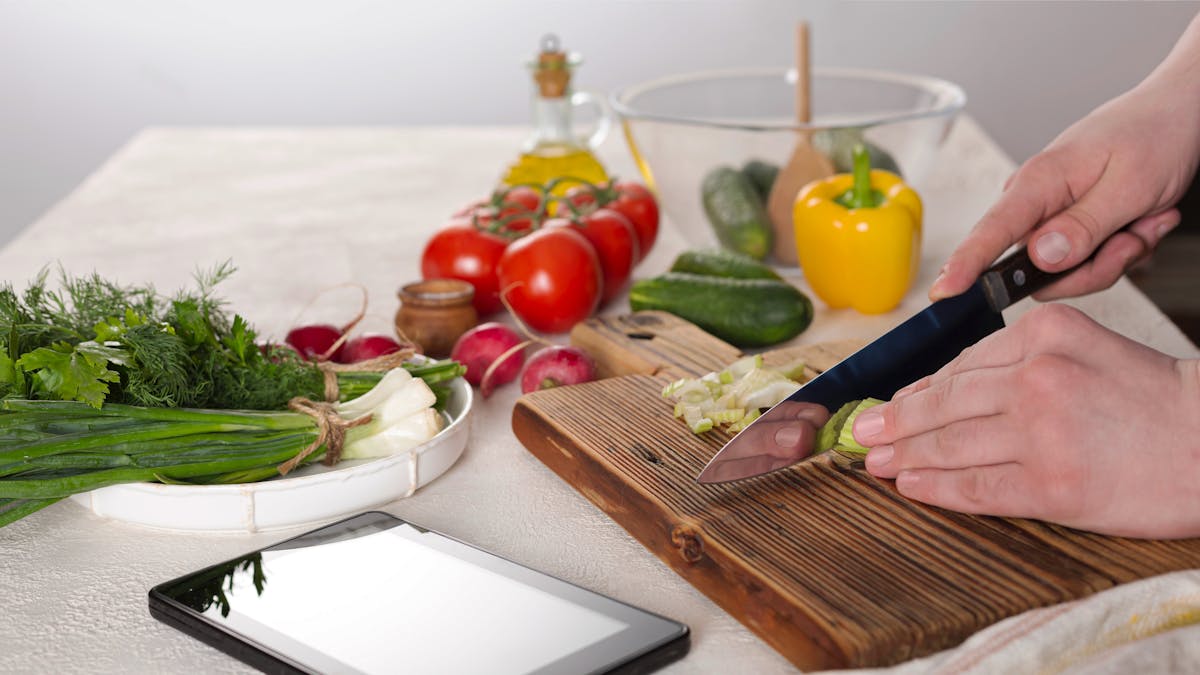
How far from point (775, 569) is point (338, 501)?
1.32 feet

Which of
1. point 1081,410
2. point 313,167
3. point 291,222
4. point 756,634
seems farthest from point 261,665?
point 313,167

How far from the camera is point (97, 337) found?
1.02m

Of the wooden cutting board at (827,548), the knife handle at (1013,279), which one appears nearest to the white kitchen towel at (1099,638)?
the wooden cutting board at (827,548)

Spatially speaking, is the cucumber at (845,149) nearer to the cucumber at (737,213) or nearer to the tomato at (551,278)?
the cucumber at (737,213)

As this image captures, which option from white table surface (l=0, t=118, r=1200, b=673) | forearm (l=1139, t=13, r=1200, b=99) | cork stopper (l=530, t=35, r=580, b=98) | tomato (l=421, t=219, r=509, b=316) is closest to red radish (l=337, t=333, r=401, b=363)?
white table surface (l=0, t=118, r=1200, b=673)

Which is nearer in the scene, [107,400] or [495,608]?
→ [495,608]

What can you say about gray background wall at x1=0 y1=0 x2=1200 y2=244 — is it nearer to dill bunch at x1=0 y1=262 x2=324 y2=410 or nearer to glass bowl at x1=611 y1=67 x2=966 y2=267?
glass bowl at x1=611 y1=67 x2=966 y2=267

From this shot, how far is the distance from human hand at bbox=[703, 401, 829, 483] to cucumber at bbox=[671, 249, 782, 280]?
21.0 inches

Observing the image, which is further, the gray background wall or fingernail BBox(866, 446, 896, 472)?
the gray background wall

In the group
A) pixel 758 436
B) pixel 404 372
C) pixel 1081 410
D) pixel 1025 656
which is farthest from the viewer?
pixel 404 372

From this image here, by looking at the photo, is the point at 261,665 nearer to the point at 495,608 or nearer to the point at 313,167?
the point at 495,608

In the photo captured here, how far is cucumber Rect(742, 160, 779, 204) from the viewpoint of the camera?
1806mm

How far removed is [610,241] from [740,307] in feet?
0.92

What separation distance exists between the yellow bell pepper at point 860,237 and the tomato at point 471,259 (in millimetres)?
436
